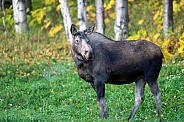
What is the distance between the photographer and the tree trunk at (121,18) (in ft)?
64.7

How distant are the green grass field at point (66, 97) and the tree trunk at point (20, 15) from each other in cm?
538

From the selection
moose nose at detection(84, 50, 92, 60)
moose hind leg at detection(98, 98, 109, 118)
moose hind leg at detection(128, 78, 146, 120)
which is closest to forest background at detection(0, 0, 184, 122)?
moose hind leg at detection(98, 98, 109, 118)

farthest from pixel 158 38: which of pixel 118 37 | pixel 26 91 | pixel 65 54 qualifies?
pixel 26 91

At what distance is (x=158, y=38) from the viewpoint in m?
19.8

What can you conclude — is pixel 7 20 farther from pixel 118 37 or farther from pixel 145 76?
pixel 145 76

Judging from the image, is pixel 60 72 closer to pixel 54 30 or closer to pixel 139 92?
pixel 139 92

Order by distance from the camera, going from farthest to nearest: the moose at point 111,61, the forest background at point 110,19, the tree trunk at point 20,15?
the tree trunk at point 20,15 < the forest background at point 110,19 < the moose at point 111,61

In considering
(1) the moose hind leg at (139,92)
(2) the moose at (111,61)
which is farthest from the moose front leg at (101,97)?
(1) the moose hind leg at (139,92)

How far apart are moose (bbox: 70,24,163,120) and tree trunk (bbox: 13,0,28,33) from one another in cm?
1185

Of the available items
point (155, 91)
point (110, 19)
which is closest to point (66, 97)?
point (155, 91)

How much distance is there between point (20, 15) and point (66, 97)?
9.79m

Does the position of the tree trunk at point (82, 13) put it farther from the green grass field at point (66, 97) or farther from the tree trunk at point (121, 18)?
the green grass field at point (66, 97)

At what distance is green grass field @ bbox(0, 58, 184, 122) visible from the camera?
11250mm

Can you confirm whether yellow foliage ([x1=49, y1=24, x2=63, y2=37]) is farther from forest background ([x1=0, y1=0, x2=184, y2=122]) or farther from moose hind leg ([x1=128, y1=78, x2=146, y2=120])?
moose hind leg ([x1=128, y1=78, x2=146, y2=120])
